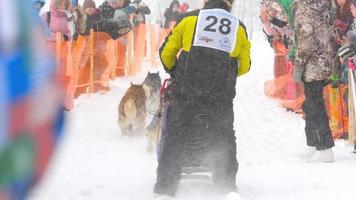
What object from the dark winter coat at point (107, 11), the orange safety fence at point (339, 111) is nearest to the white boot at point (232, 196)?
the orange safety fence at point (339, 111)

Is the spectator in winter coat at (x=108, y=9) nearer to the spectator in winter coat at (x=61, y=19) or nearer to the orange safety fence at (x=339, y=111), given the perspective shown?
the spectator in winter coat at (x=61, y=19)

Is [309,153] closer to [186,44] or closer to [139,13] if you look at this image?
[186,44]

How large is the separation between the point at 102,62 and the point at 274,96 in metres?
3.45

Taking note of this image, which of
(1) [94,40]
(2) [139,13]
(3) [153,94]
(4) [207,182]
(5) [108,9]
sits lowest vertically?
(4) [207,182]

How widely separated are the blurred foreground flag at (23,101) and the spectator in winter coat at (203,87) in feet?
11.1

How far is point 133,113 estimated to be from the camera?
8.51m

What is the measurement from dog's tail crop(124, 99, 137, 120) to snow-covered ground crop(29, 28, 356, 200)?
13.5 inches

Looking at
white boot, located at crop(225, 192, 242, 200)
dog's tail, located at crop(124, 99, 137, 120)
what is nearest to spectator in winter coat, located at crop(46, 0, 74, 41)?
dog's tail, located at crop(124, 99, 137, 120)

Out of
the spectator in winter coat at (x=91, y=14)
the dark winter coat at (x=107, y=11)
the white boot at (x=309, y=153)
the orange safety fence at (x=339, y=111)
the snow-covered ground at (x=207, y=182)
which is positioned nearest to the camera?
the snow-covered ground at (x=207, y=182)

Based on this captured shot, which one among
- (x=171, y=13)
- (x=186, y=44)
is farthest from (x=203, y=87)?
(x=171, y=13)

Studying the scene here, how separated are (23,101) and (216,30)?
11.6ft

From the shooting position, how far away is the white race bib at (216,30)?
4723 mm

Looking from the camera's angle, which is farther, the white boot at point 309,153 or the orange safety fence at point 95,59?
the orange safety fence at point 95,59

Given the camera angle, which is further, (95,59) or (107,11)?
(107,11)
